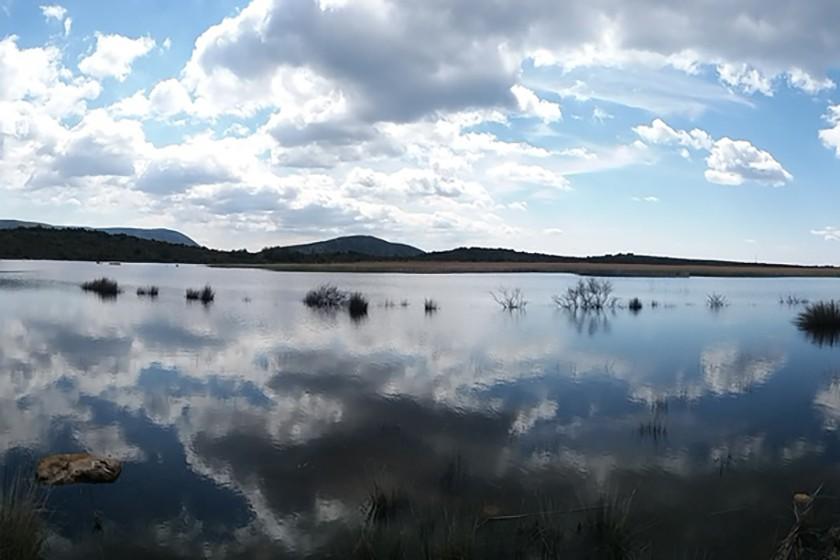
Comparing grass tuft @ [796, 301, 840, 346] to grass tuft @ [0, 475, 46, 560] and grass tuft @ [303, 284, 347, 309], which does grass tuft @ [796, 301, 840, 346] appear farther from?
grass tuft @ [0, 475, 46, 560]

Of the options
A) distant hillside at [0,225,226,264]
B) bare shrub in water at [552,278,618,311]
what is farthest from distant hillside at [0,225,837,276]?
bare shrub in water at [552,278,618,311]

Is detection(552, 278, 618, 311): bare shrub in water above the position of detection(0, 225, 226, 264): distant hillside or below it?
below

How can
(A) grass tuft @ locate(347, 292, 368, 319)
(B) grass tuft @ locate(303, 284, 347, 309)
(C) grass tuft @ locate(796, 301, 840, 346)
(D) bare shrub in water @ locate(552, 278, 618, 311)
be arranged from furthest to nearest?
(D) bare shrub in water @ locate(552, 278, 618, 311) → (B) grass tuft @ locate(303, 284, 347, 309) → (A) grass tuft @ locate(347, 292, 368, 319) → (C) grass tuft @ locate(796, 301, 840, 346)

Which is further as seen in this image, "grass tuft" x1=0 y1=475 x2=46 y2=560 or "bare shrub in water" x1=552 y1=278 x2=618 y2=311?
"bare shrub in water" x1=552 y1=278 x2=618 y2=311

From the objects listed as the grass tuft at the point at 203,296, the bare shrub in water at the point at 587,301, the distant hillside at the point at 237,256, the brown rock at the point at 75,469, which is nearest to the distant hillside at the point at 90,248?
the distant hillside at the point at 237,256

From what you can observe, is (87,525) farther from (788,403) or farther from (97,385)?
(788,403)

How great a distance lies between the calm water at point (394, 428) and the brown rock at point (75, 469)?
197 mm

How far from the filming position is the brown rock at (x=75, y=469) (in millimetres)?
6516

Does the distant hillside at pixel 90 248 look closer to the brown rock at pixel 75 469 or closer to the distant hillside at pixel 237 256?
the distant hillside at pixel 237 256

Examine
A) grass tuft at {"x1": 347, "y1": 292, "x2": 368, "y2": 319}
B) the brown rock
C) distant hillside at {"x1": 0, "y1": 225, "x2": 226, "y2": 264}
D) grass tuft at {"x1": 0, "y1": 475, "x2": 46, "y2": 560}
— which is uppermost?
distant hillside at {"x1": 0, "y1": 225, "x2": 226, "y2": 264}

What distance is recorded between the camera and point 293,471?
7.02 m

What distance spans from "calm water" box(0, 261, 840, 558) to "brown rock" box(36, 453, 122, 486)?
197 mm

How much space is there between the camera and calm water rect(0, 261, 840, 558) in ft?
19.1

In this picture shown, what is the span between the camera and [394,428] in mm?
8859
